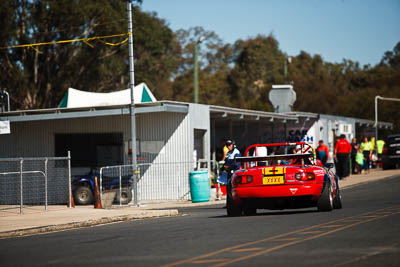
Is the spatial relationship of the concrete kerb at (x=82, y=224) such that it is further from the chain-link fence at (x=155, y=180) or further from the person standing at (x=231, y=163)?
the chain-link fence at (x=155, y=180)

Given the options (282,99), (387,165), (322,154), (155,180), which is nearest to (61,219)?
(155,180)

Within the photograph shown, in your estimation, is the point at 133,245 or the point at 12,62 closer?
the point at 133,245

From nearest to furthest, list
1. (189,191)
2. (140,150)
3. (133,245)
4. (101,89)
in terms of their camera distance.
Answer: (133,245) → (189,191) → (140,150) → (101,89)

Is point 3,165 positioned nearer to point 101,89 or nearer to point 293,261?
point 293,261

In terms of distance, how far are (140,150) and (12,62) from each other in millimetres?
22811

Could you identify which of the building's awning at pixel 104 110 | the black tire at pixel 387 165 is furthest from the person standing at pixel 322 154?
the black tire at pixel 387 165

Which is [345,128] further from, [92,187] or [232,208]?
[232,208]

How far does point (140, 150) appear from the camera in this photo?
26109mm

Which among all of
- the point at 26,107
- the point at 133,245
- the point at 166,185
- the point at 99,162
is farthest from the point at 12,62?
the point at 133,245

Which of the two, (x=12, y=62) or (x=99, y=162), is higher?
(x=12, y=62)

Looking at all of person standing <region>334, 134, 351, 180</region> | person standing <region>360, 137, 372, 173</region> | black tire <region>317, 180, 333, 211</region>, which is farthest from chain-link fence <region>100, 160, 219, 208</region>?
person standing <region>360, 137, 372, 173</region>

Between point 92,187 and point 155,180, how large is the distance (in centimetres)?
229

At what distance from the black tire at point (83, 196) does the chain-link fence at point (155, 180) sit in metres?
1.40

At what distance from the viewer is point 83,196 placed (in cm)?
2402
